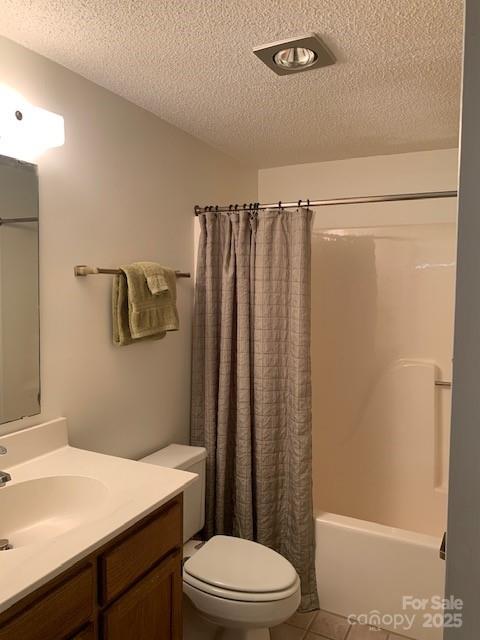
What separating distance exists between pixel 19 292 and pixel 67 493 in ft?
2.16

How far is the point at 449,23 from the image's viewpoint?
139 centimetres

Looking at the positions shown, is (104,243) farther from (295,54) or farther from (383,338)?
(383,338)

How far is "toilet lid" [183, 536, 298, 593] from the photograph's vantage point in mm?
1696

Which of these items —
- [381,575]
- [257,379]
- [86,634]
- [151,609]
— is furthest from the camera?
[257,379]

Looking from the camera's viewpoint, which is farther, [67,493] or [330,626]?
[330,626]

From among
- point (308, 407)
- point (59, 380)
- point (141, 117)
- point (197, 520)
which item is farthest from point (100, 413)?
point (141, 117)

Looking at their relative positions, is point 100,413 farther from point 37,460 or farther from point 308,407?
point 308,407

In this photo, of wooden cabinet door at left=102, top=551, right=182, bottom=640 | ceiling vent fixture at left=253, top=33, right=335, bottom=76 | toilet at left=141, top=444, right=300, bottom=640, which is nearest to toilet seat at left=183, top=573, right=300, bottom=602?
toilet at left=141, top=444, right=300, bottom=640

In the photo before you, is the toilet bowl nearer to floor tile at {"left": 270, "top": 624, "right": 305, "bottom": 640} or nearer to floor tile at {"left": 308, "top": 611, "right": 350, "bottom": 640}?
floor tile at {"left": 270, "top": 624, "right": 305, "bottom": 640}

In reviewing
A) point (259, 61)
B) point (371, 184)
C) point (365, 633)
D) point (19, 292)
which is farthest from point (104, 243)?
point (365, 633)

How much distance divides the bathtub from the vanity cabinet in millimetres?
943

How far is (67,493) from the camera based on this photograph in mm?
1459

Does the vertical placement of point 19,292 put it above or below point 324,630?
above

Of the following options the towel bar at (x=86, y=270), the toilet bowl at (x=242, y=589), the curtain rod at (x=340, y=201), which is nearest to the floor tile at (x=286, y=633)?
the toilet bowl at (x=242, y=589)
